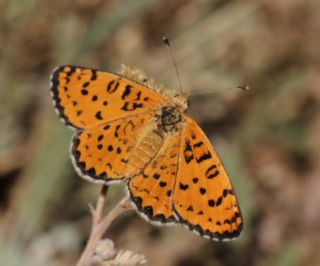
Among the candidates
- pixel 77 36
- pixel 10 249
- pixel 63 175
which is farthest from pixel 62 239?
pixel 77 36

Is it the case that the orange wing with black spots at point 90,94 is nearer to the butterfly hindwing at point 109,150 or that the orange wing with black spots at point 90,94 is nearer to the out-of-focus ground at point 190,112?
the butterfly hindwing at point 109,150

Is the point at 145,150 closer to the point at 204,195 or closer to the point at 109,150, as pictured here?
the point at 109,150

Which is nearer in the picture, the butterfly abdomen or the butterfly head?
the butterfly abdomen

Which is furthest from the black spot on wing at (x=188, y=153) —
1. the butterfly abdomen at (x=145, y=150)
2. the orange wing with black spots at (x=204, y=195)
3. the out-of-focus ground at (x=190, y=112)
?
the out-of-focus ground at (x=190, y=112)

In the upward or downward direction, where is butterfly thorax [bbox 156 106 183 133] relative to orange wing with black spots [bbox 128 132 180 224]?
upward

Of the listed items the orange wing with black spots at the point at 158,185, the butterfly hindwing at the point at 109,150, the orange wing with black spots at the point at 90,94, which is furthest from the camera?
the orange wing with black spots at the point at 90,94

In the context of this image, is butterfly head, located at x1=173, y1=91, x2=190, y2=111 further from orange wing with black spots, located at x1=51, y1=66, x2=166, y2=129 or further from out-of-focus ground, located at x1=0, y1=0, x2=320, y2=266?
out-of-focus ground, located at x1=0, y1=0, x2=320, y2=266

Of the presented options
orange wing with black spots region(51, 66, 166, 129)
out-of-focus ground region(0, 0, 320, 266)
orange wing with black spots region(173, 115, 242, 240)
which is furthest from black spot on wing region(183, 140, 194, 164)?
out-of-focus ground region(0, 0, 320, 266)

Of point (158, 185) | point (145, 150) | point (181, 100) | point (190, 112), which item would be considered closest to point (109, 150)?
point (145, 150)
